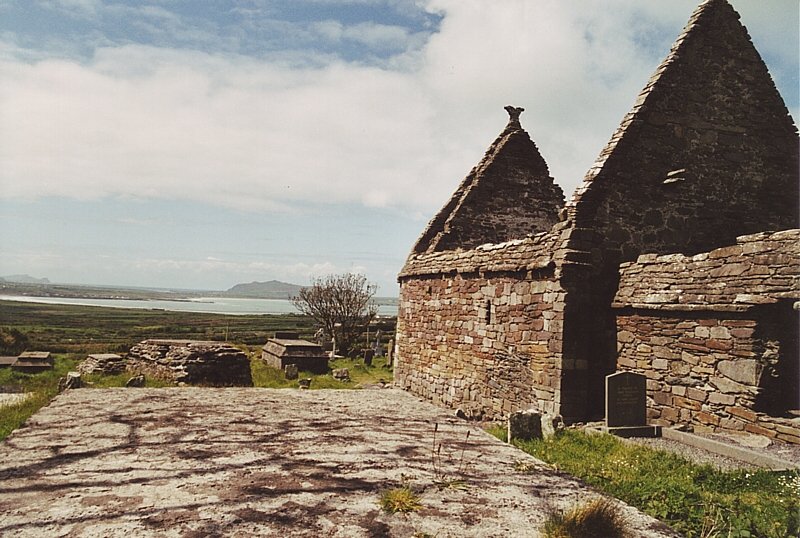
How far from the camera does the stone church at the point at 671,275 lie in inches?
310

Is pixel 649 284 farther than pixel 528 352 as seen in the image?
No

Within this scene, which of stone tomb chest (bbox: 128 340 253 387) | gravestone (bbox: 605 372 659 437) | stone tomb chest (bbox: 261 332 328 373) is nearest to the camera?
gravestone (bbox: 605 372 659 437)

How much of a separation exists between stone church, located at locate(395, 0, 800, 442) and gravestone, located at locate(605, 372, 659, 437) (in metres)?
0.56

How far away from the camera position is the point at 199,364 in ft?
50.9

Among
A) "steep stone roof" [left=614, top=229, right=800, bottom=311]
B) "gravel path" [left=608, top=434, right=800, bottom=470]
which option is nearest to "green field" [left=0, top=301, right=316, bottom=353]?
"steep stone roof" [left=614, top=229, right=800, bottom=311]

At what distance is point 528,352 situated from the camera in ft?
35.6

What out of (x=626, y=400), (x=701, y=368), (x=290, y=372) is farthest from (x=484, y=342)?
(x=290, y=372)

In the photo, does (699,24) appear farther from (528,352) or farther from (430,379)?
(430,379)

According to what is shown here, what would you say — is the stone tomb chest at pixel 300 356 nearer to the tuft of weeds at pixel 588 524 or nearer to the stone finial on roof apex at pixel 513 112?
the stone finial on roof apex at pixel 513 112

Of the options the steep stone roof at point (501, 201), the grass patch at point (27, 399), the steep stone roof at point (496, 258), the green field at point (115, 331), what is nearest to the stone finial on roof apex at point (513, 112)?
the steep stone roof at point (501, 201)

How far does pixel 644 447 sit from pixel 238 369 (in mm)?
11706

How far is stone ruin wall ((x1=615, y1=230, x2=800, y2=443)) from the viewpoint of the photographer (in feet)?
25.2

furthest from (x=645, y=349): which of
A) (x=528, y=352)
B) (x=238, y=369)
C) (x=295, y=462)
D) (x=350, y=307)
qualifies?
(x=350, y=307)

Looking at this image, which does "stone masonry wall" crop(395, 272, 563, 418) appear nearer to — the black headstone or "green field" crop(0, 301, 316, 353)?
the black headstone
